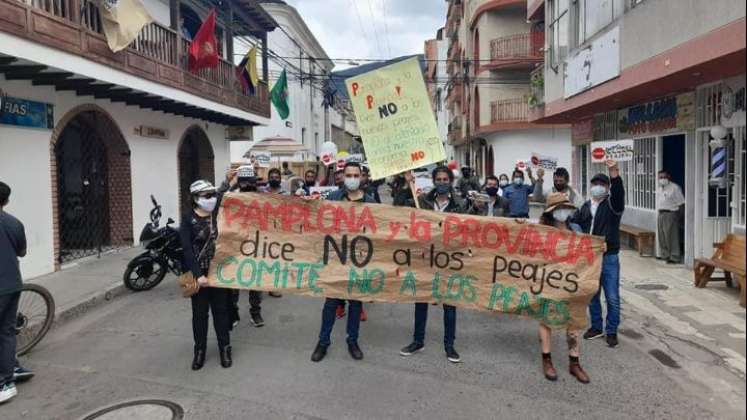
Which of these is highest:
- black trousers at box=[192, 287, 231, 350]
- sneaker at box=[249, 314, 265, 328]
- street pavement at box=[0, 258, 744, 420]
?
black trousers at box=[192, 287, 231, 350]

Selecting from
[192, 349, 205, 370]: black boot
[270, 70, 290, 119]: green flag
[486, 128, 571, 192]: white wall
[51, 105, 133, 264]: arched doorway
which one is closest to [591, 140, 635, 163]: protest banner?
[192, 349, 205, 370]: black boot

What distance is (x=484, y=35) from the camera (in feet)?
102

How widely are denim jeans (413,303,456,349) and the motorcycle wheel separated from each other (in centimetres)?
526

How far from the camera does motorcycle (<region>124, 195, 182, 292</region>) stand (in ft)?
30.5

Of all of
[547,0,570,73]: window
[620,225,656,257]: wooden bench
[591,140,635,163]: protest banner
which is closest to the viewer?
[591,140,635,163]: protest banner

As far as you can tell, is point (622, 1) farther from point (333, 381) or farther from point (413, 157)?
point (333, 381)

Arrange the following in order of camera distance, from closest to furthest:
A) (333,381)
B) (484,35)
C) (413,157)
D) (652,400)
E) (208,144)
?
1. (652,400)
2. (333,381)
3. (413,157)
4. (208,144)
5. (484,35)

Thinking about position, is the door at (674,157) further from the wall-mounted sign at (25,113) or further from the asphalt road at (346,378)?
the wall-mounted sign at (25,113)

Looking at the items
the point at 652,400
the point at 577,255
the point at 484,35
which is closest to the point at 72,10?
the point at 577,255

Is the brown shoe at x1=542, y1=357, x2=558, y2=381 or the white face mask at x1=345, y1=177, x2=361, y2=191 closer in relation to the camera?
the brown shoe at x1=542, y1=357, x2=558, y2=381

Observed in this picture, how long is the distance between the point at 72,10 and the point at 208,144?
382 inches

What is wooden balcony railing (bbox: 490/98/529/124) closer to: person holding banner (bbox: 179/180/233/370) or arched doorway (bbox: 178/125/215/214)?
arched doorway (bbox: 178/125/215/214)

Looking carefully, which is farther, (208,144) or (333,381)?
(208,144)

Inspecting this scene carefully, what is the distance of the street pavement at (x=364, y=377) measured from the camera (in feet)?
15.2
